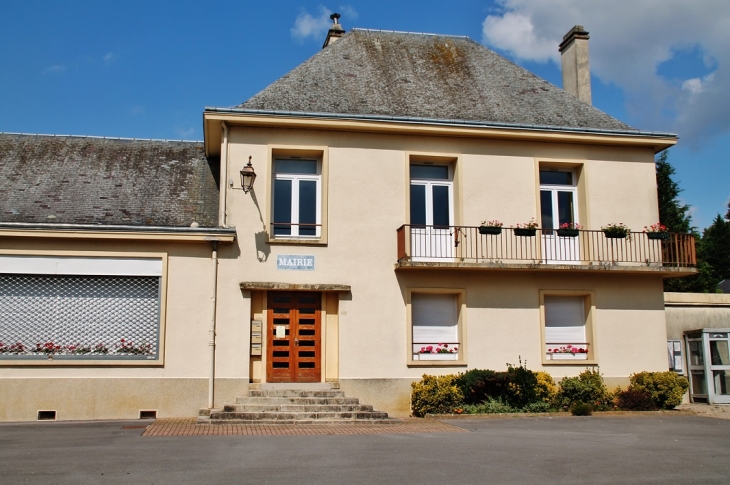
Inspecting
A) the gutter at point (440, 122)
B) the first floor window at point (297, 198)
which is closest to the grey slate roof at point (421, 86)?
the gutter at point (440, 122)

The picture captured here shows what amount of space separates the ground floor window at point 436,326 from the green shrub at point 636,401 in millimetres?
3705

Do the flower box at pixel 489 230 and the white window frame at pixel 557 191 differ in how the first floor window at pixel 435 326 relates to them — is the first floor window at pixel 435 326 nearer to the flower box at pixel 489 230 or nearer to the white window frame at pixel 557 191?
the flower box at pixel 489 230

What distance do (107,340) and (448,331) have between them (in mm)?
7394

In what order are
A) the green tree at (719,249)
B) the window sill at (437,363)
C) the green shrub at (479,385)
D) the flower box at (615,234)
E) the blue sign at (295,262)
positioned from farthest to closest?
the green tree at (719,249), the flower box at (615,234), the window sill at (437,363), the blue sign at (295,262), the green shrub at (479,385)

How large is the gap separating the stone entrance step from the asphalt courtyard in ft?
2.65

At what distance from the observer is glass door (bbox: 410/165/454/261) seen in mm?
16875

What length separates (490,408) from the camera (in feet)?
50.6

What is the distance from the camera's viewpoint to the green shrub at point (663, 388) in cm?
1655

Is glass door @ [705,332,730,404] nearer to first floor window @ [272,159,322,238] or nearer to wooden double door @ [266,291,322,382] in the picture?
wooden double door @ [266,291,322,382]

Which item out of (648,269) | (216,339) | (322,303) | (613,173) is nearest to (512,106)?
(613,173)

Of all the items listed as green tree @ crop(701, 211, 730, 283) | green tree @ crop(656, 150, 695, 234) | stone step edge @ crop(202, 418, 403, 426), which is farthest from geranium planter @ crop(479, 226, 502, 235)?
green tree @ crop(701, 211, 730, 283)

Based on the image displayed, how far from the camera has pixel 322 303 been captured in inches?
645

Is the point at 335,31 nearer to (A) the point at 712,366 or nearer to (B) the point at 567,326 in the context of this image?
(B) the point at 567,326

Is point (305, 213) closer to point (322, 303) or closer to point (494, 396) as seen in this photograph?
point (322, 303)
